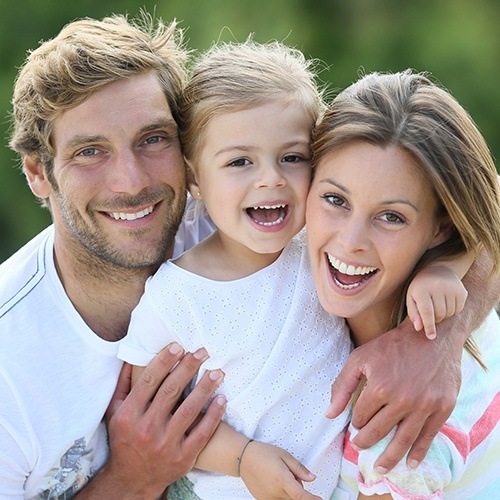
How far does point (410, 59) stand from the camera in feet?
25.6

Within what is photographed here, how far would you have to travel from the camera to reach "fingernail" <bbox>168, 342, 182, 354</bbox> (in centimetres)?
296

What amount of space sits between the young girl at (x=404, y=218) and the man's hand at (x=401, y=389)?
0.06 m

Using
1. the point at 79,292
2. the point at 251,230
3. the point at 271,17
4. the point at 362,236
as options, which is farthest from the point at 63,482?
the point at 271,17

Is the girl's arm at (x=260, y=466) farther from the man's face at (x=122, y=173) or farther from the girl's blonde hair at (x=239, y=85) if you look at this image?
the girl's blonde hair at (x=239, y=85)

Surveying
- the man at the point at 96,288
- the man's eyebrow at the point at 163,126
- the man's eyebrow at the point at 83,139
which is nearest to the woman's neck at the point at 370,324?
the man at the point at 96,288

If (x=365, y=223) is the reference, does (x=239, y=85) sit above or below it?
above

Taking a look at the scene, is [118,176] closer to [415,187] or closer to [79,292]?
[79,292]

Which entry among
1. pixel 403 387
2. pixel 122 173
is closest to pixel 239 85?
pixel 122 173

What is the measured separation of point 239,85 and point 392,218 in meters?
0.58

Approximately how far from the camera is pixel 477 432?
280 cm

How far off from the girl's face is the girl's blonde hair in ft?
0.10

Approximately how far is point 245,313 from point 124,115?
721 mm

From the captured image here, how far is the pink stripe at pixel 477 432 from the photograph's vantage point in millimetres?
2744

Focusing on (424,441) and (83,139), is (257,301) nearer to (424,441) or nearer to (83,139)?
(424,441)
